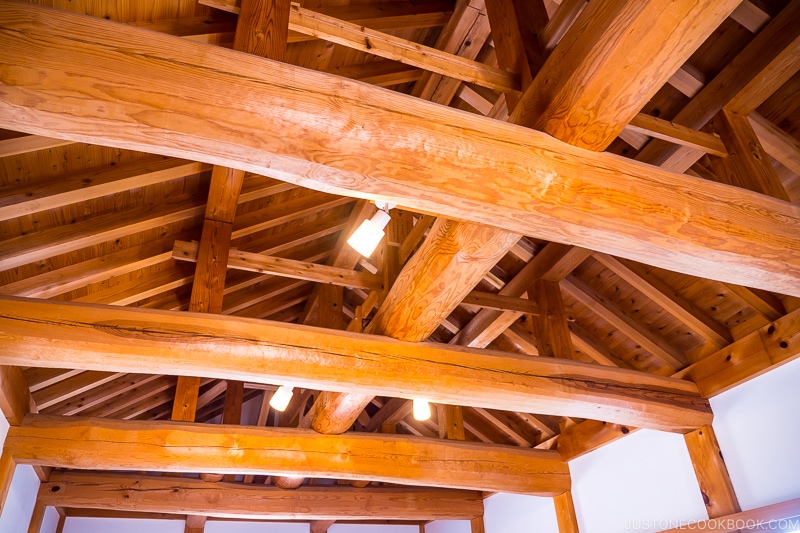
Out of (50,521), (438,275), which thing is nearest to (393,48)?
(438,275)

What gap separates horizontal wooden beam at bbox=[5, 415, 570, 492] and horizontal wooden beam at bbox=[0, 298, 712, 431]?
112 cm

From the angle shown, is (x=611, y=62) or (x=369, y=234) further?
(x=369, y=234)

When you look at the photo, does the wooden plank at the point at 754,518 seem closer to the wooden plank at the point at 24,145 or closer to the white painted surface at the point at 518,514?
the white painted surface at the point at 518,514

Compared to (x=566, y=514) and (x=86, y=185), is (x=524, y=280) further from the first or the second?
(x=86, y=185)

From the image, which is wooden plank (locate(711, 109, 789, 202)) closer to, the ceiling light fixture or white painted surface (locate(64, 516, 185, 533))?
the ceiling light fixture

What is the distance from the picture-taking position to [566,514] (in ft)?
16.6

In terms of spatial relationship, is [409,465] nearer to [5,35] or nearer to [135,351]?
[135,351]

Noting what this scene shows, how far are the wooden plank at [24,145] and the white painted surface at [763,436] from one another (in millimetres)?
4302

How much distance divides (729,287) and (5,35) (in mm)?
3996

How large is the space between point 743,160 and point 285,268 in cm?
299

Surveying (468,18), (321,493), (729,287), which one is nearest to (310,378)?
(468,18)

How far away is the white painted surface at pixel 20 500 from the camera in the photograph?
4.24 metres

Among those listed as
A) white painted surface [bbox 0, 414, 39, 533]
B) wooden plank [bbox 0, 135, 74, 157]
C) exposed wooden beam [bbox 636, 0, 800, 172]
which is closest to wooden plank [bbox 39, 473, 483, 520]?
white painted surface [bbox 0, 414, 39, 533]

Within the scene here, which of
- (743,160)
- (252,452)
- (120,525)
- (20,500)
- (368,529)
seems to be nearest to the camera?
(743,160)
